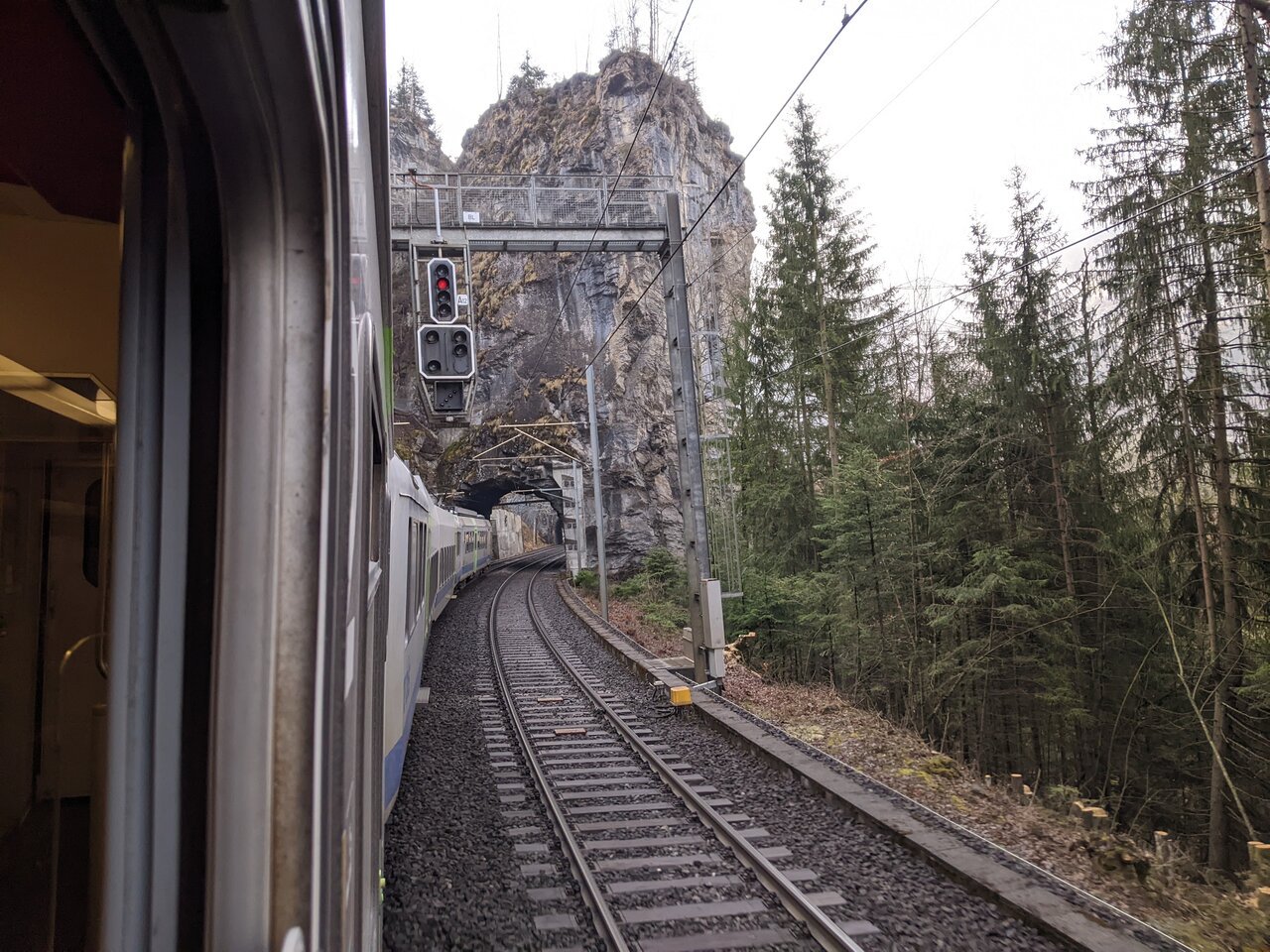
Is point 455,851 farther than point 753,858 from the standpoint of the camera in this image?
Yes

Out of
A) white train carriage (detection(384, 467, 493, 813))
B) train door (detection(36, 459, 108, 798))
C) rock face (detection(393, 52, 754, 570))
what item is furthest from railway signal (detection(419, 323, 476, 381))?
rock face (detection(393, 52, 754, 570))

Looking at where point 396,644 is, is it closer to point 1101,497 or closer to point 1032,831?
point 1032,831

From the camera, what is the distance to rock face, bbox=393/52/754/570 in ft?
98.5

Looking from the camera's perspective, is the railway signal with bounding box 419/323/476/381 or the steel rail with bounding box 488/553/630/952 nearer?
the steel rail with bounding box 488/553/630/952

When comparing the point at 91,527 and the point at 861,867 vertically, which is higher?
the point at 91,527

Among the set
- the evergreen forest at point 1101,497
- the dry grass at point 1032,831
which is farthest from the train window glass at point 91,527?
the evergreen forest at point 1101,497

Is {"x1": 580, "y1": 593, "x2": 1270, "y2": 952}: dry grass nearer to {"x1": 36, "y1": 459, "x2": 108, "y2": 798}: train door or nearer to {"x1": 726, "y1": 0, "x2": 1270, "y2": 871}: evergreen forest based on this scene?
{"x1": 726, "y1": 0, "x2": 1270, "y2": 871}: evergreen forest

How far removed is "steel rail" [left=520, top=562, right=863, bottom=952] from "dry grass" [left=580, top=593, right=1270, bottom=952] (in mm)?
1619

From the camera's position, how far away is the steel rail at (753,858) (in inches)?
167

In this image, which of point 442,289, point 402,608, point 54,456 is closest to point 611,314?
point 442,289

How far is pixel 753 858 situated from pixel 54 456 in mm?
4658

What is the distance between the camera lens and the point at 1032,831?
569 centimetres

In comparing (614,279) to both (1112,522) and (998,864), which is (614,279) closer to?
(1112,522)

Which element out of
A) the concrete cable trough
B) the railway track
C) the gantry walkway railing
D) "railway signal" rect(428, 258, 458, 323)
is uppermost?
the gantry walkway railing
